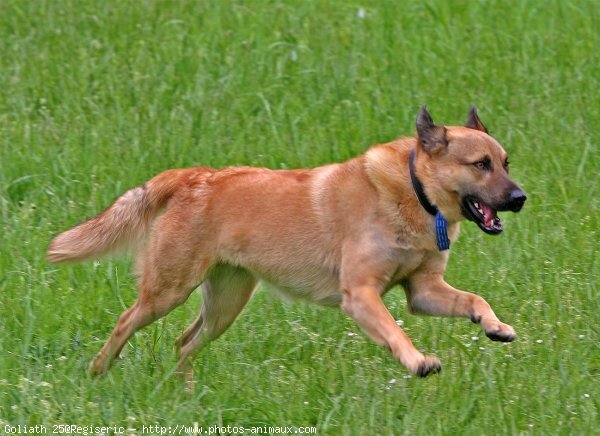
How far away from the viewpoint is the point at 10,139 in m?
8.95

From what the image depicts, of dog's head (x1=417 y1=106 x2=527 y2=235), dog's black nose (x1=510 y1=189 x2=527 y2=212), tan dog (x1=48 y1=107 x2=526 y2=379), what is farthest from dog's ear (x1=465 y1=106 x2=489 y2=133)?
dog's black nose (x1=510 y1=189 x2=527 y2=212)

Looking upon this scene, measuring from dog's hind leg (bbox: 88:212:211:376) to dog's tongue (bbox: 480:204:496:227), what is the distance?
1506mm

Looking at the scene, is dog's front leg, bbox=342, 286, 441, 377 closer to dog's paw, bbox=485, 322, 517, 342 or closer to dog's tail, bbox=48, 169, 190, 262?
dog's paw, bbox=485, 322, 517, 342

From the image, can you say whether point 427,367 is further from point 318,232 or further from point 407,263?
point 318,232

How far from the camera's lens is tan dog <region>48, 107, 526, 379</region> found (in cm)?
577

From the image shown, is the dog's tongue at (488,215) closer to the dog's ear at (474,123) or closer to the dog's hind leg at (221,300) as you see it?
the dog's ear at (474,123)

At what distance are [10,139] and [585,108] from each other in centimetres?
464

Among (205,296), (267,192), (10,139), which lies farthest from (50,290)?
(10,139)

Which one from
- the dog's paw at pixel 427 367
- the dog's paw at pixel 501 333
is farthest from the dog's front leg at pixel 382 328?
the dog's paw at pixel 501 333

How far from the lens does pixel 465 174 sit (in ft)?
18.9

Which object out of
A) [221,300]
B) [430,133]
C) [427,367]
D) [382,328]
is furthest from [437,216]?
[221,300]

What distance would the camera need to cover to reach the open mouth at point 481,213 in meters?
5.75

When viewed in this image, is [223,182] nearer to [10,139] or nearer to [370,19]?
[10,139]

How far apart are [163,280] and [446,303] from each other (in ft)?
5.01
